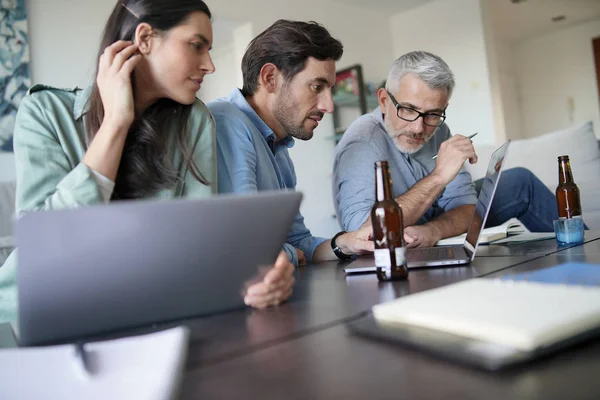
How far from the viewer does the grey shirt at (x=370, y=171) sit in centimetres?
173

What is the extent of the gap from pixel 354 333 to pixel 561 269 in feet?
1.14

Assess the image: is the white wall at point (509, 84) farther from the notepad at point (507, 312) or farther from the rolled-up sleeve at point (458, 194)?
the notepad at point (507, 312)

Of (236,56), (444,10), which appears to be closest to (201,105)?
(236,56)

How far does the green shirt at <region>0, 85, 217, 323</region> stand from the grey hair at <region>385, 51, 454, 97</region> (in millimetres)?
862

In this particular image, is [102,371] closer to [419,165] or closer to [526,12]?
[419,165]

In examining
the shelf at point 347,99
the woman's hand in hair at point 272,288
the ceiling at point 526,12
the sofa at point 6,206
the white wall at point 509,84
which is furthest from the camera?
the white wall at point 509,84

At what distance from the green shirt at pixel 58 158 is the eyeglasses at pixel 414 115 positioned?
84 centimetres

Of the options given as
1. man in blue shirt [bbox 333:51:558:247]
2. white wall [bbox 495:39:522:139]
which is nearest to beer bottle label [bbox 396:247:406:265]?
man in blue shirt [bbox 333:51:558:247]

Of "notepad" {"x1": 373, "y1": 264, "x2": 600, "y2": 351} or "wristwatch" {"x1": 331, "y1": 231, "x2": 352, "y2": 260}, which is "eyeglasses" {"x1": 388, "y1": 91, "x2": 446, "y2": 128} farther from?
"notepad" {"x1": 373, "y1": 264, "x2": 600, "y2": 351}

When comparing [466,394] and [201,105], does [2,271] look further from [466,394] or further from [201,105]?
[466,394]

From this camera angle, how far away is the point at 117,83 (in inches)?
40.2

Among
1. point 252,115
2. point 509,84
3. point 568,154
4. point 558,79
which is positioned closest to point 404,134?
point 252,115

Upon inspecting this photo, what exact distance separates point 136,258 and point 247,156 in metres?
0.83

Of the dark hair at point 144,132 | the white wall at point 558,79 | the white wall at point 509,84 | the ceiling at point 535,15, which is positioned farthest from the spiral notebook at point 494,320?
the white wall at point 558,79
